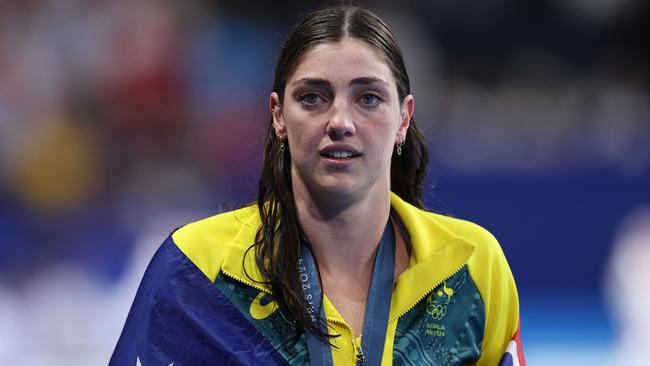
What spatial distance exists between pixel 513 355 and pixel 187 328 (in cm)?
71

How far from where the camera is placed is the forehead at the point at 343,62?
7.54 ft

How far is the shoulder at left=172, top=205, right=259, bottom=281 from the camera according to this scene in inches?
91.7

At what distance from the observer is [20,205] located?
4.50 meters

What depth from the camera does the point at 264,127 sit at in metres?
4.38

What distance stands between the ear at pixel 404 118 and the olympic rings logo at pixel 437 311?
37 cm

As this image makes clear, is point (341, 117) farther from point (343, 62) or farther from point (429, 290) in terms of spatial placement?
point (429, 290)

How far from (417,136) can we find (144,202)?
7.03ft

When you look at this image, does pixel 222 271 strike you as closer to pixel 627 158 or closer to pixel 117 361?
pixel 117 361

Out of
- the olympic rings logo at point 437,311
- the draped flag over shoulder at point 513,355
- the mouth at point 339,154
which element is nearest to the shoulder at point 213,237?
the mouth at point 339,154

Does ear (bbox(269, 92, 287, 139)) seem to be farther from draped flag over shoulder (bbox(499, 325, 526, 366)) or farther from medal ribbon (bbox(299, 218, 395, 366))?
draped flag over shoulder (bbox(499, 325, 526, 366))

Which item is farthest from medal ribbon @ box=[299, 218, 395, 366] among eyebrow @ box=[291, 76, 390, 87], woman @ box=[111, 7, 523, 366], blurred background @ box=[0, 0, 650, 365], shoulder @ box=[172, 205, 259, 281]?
blurred background @ box=[0, 0, 650, 365]

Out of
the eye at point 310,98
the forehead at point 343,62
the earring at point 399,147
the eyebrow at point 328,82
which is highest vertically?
the forehead at point 343,62

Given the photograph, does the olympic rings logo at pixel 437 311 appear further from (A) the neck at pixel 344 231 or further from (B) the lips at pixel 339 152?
(B) the lips at pixel 339 152

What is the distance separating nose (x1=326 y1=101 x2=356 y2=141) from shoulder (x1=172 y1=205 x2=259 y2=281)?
12.0 inches
